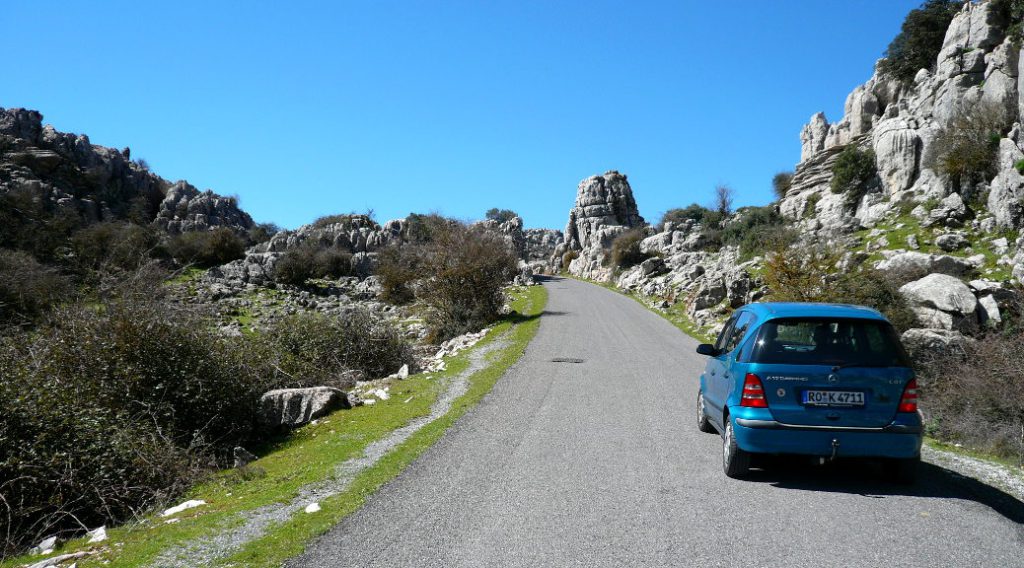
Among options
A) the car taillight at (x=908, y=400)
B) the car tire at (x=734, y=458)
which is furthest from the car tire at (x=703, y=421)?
the car taillight at (x=908, y=400)


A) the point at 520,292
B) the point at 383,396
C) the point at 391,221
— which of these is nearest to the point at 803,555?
the point at 383,396

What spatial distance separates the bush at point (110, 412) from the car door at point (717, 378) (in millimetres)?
8296

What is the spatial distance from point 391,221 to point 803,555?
95764 mm

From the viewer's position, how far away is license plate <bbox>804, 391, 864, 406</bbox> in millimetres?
6254

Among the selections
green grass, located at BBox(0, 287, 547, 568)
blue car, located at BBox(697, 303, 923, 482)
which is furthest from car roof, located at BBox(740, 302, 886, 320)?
green grass, located at BBox(0, 287, 547, 568)

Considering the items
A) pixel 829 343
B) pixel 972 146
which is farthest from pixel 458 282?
pixel 972 146

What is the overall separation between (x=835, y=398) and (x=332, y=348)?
15621 millimetres

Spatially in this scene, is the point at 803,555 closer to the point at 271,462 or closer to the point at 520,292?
the point at 271,462

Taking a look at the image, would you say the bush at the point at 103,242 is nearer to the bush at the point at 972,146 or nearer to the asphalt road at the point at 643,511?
the asphalt road at the point at 643,511

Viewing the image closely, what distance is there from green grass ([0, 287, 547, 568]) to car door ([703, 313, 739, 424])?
4188 mm

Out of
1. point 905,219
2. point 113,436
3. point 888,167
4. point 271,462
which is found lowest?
point 271,462

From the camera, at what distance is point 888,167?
1447 inches

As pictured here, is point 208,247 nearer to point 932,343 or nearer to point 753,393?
point 932,343

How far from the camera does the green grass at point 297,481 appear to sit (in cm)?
559
